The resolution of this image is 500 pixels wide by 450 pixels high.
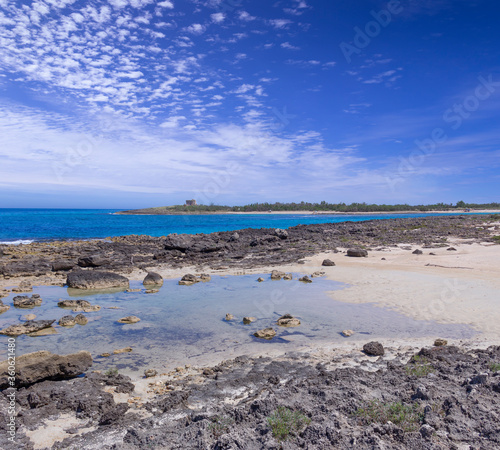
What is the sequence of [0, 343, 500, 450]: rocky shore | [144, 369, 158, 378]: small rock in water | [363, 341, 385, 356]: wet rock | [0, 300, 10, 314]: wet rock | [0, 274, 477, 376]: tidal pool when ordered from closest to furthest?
1. [0, 343, 500, 450]: rocky shore
2. [144, 369, 158, 378]: small rock in water
3. [363, 341, 385, 356]: wet rock
4. [0, 274, 477, 376]: tidal pool
5. [0, 300, 10, 314]: wet rock

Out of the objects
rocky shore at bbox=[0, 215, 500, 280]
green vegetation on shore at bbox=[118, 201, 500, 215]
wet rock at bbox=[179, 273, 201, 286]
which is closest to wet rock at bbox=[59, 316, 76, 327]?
wet rock at bbox=[179, 273, 201, 286]

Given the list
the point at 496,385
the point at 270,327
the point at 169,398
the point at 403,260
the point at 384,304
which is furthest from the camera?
the point at 403,260

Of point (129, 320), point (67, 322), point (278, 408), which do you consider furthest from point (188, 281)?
point (278, 408)

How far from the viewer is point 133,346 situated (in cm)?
842

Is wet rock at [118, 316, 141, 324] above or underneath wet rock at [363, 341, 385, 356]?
underneath

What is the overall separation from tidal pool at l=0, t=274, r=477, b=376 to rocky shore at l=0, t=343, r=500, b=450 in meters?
1.25

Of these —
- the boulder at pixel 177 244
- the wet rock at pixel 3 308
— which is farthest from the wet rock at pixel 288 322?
the boulder at pixel 177 244

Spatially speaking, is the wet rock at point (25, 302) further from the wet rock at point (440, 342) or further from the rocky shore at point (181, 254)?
the wet rock at point (440, 342)

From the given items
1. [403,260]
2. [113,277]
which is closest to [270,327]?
[113,277]

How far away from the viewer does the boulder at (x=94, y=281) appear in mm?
15522

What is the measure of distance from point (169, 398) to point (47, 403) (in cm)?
198

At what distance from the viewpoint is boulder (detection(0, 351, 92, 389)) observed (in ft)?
Result: 19.3

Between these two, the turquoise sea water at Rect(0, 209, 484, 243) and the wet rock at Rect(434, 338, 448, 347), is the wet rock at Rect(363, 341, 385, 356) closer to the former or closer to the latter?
the wet rock at Rect(434, 338, 448, 347)

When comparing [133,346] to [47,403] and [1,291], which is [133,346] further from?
[1,291]
